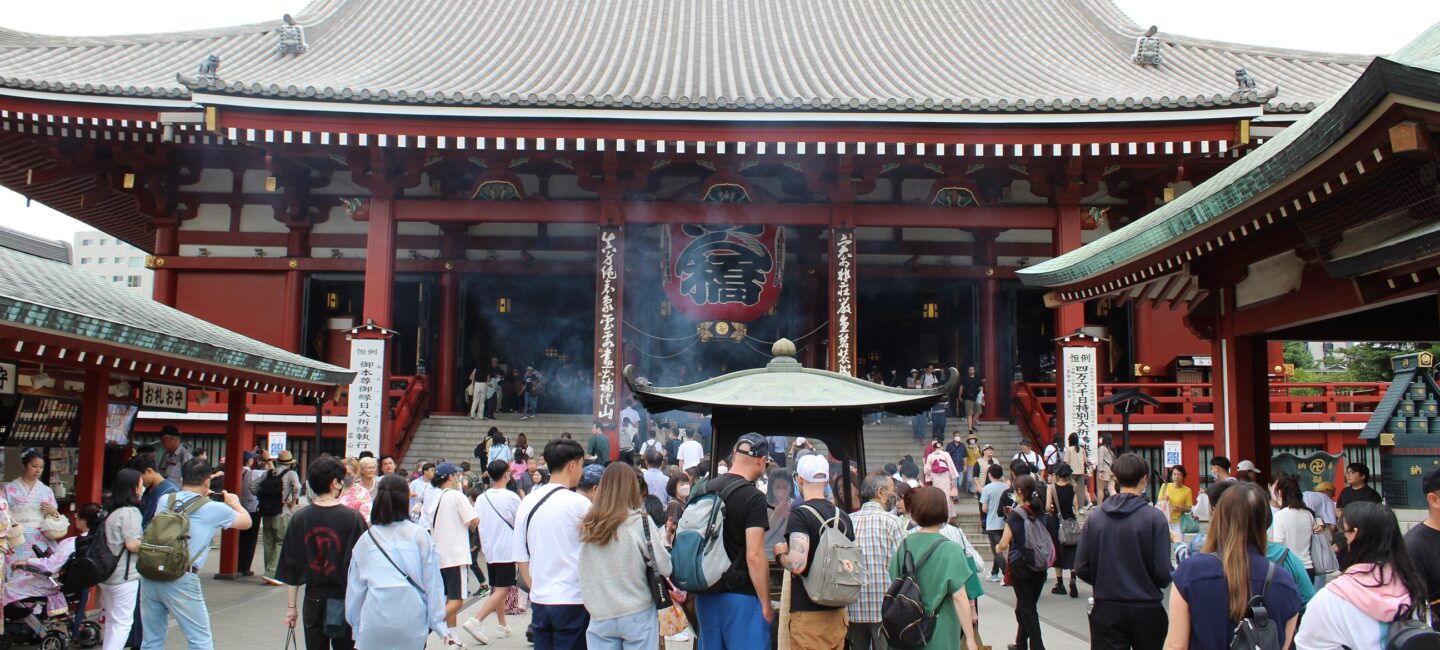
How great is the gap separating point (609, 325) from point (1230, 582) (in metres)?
12.4

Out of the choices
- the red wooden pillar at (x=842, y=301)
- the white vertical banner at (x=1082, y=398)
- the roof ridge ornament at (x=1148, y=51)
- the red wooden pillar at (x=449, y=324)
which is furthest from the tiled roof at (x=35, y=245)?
the roof ridge ornament at (x=1148, y=51)

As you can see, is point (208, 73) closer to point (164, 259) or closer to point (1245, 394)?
point (164, 259)

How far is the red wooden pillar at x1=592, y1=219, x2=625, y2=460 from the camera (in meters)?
15.6

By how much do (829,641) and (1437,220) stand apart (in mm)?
4167

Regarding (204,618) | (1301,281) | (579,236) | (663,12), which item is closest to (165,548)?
(204,618)

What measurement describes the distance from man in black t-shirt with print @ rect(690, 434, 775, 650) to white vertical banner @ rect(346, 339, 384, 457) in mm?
10810

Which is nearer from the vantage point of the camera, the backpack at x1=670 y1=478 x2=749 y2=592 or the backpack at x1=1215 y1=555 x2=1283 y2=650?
the backpack at x1=1215 y1=555 x2=1283 y2=650

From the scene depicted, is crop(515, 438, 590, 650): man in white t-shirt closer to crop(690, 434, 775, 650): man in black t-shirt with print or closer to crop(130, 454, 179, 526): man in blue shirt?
crop(690, 434, 775, 650): man in black t-shirt with print

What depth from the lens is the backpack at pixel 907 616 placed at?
5.17 m

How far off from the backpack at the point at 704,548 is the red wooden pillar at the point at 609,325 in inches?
399

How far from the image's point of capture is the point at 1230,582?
410cm

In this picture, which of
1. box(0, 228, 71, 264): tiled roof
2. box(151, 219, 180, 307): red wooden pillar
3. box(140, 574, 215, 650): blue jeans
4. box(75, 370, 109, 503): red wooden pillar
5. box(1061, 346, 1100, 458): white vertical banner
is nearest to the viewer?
box(140, 574, 215, 650): blue jeans

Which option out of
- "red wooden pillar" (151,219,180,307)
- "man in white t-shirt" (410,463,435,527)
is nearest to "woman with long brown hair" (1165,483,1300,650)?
"man in white t-shirt" (410,463,435,527)

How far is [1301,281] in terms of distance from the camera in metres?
8.27
